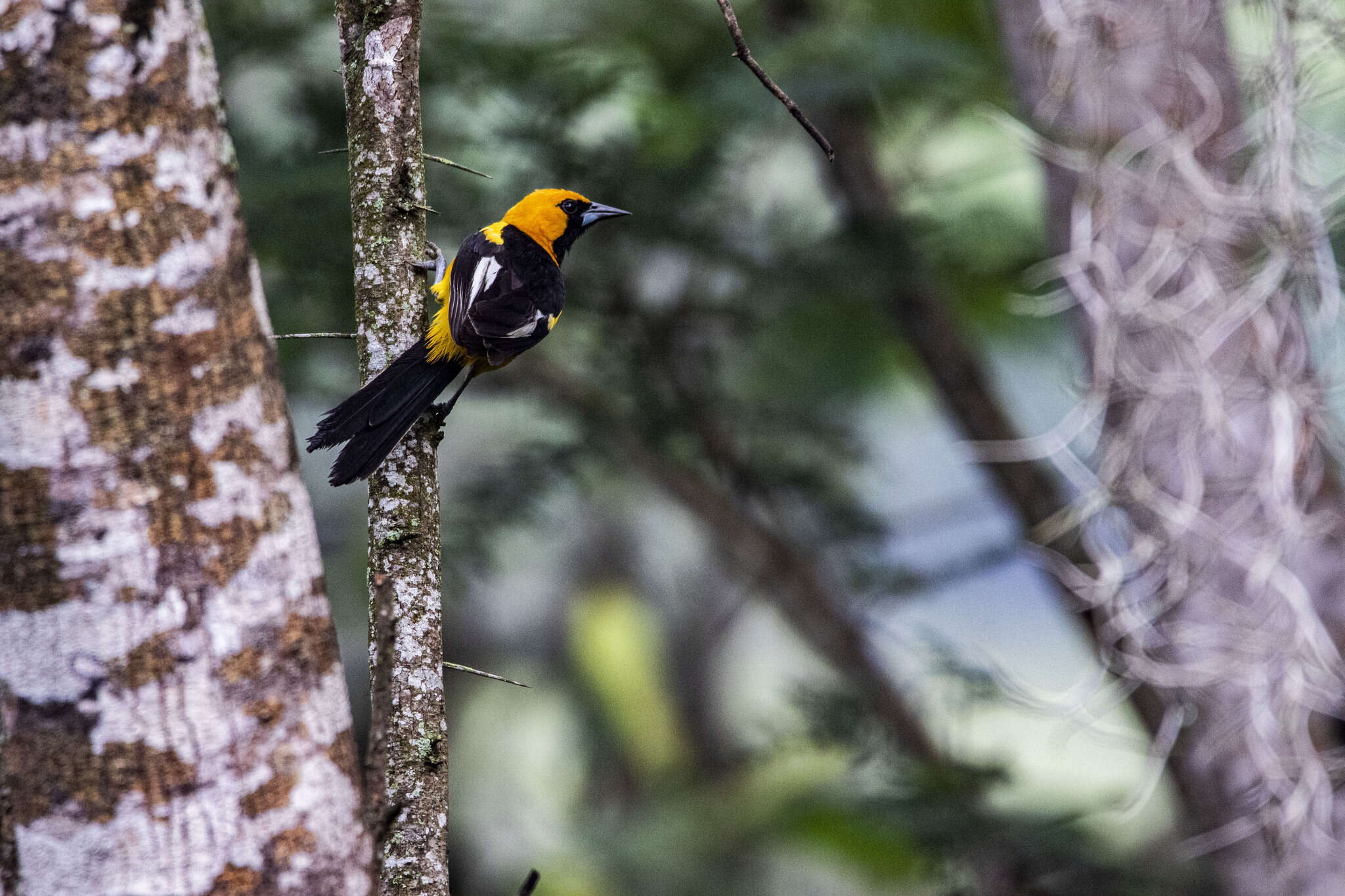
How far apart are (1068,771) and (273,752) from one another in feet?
24.9

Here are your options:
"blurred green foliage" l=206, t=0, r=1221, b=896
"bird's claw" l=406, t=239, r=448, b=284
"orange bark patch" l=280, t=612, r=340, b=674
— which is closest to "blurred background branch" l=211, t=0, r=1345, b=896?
"blurred green foliage" l=206, t=0, r=1221, b=896

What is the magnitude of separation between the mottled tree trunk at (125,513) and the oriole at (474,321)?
0.42m

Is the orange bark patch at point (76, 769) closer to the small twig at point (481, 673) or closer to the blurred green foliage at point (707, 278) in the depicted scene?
the small twig at point (481, 673)

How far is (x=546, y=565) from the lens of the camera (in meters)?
7.75

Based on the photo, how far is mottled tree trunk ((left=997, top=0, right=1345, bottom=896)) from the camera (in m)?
2.74

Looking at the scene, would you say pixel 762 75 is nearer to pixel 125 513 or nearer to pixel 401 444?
pixel 401 444

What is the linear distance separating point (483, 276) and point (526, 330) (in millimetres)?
121

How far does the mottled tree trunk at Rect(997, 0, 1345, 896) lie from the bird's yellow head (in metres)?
1.28

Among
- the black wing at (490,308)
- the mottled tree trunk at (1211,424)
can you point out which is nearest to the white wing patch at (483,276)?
the black wing at (490,308)

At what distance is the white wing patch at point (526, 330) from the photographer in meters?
1.86

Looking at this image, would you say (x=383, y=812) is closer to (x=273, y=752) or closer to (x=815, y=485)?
(x=273, y=752)

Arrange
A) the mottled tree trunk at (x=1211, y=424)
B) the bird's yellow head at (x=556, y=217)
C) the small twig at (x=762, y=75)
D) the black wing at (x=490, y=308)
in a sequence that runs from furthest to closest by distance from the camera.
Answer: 1. the mottled tree trunk at (x=1211, y=424)
2. the bird's yellow head at (x=556, y=217)
3. the black wing at (x=490, y=308)
4. the small twig at (x=762, y=75)

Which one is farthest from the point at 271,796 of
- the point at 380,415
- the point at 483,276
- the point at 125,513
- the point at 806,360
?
the point at 806,360

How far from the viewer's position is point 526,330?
1888 mm
